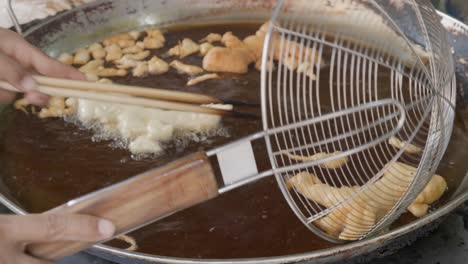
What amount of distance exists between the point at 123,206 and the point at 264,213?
43cm

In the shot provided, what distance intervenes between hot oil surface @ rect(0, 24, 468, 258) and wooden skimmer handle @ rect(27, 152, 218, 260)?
30cm

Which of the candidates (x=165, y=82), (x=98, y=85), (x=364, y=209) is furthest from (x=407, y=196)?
(x=165, y=82)

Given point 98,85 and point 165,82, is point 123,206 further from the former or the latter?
point 165,82

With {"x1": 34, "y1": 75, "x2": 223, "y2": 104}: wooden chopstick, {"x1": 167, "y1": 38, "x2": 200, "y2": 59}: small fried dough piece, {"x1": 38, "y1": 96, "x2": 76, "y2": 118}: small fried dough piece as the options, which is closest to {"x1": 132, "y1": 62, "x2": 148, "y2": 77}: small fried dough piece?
{"x1": 167, "y1": 38, "x2": 200, "y2": 59}: small fried dough piece

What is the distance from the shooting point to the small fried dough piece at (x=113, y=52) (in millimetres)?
1610

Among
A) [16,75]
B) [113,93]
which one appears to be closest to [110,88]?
[113,93]

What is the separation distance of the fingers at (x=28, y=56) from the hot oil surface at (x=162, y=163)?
20 cm

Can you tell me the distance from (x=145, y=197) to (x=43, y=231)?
0.14 metres

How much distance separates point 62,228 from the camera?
0.66 metres

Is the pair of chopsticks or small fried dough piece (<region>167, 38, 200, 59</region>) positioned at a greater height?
the pair of chopsticks

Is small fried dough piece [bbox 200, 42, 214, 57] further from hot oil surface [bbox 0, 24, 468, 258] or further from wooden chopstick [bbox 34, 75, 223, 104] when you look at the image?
wooden chopstick [bbox 34, 75, 223, 104]

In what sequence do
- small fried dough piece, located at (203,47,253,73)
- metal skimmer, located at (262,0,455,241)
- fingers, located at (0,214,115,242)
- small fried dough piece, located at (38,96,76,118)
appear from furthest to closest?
1. small fried dough piece, located at (203,47,253,73)
2. small fried dough piece, located at (38,96,76,118)
3. metal skimmer, located at (262,0,455,241)
4. fingers, located at (0,214,115,242)

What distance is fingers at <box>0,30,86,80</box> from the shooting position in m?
1.18

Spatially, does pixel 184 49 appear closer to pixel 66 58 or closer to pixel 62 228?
pixel 66 58
